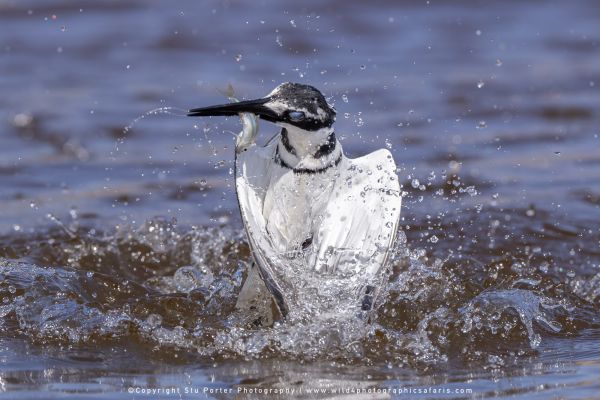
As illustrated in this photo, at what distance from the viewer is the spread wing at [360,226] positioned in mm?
4785

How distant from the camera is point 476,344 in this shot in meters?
4.88

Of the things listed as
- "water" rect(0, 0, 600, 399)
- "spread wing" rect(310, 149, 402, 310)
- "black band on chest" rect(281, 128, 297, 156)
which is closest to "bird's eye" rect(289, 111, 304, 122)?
"black band on chest" rect(281, 128, 297, 156)

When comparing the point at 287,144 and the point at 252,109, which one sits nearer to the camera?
the point at 252,109

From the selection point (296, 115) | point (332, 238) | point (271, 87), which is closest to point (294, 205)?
point (332, 238)

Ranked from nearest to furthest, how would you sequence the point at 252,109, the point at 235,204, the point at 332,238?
the point at 252,109
the point at 332,238
the point at 235,204

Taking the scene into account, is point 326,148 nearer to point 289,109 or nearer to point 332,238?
point 289,109

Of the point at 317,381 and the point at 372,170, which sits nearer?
the point at 317,381

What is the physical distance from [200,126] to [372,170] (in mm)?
3413

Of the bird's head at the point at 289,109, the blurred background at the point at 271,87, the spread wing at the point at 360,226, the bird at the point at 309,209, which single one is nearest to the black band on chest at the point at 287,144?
the bird at the point at 309,209

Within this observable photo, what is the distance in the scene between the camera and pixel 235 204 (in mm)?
6871

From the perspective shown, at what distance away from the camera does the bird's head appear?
4652 mm

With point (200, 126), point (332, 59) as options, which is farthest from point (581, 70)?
point (200, 126)

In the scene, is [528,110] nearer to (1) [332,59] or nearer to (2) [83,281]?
(1) [332,59]

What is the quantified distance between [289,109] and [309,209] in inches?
18.2
